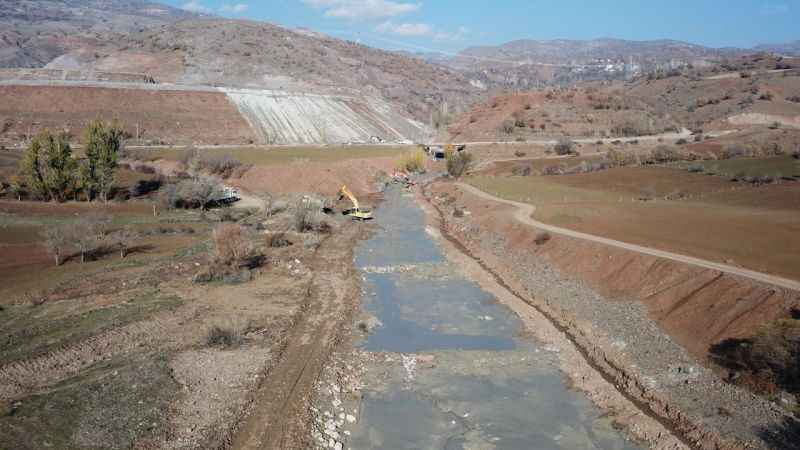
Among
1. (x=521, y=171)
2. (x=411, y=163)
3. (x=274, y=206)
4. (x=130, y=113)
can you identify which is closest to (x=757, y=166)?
(x=521, y=171)

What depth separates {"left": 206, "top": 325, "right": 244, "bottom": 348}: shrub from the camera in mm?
23094

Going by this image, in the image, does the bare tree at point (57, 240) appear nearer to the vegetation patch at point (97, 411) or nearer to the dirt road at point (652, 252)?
the vegetation patch at point (97, 411)

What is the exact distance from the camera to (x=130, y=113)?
88000mm

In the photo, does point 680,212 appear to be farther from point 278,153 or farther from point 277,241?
point 278,153

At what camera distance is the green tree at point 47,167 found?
48156 millimetres

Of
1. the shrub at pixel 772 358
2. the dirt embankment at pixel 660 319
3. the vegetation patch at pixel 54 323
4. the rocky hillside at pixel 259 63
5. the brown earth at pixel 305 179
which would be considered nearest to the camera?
the dirt embankment at pixel 660 319

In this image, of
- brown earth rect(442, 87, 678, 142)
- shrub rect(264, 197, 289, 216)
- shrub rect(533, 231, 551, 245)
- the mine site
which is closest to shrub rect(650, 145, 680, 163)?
the mine site

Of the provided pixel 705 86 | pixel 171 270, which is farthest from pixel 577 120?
pixel 171 270

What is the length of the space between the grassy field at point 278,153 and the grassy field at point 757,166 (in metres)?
38.8

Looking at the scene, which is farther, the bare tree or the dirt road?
the bare tree

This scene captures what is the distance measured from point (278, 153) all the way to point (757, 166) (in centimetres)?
5168

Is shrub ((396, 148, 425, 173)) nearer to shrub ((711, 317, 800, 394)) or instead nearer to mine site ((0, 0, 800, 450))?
mine site ((0, 0, 800, 450))

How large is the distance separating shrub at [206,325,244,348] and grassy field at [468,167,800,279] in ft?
69.3

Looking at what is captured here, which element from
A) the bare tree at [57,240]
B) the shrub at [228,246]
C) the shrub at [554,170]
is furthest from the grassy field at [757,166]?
the bare tree at [57,240]
